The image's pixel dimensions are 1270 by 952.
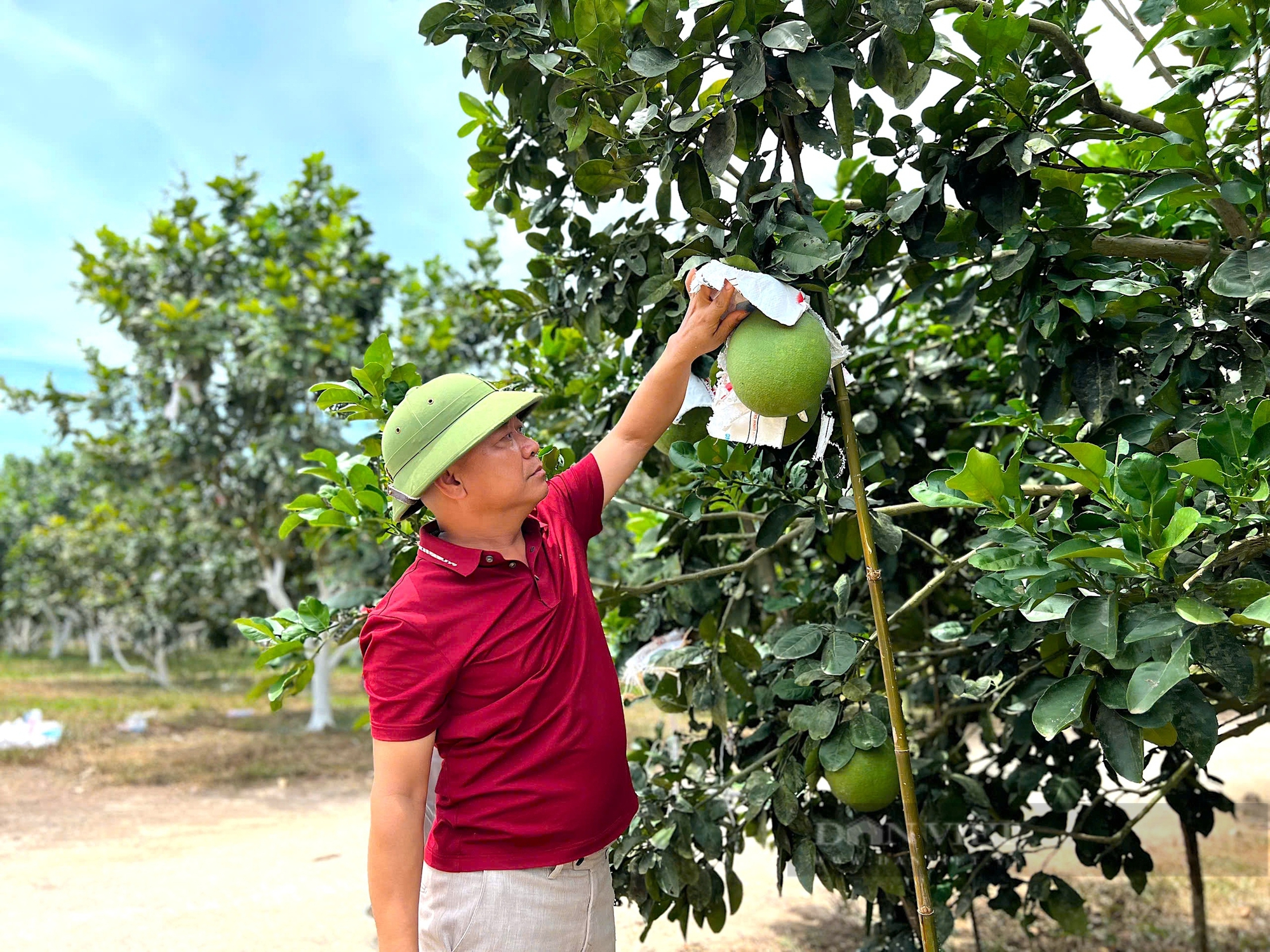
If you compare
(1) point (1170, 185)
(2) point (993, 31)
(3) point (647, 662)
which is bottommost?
(3) point (647, 662)

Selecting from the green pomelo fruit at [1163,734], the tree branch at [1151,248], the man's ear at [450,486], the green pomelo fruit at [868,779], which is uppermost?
the tree branch at [1151,248]

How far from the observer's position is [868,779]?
1.70 meters

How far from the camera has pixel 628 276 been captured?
203 cm

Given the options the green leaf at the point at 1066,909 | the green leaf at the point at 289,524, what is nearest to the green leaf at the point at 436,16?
the green leaf at the point at 289,524

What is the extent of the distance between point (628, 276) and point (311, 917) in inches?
147

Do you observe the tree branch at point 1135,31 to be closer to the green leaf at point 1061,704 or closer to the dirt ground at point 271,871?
the green leaf at point 1061,704

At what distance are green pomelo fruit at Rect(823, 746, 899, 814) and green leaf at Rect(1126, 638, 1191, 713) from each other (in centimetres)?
59

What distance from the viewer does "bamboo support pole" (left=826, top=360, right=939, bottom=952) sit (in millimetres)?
1381

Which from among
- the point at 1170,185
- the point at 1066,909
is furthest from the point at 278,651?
the point at 1066,909

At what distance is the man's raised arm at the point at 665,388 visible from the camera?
156cm

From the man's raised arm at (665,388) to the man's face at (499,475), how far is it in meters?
0.27

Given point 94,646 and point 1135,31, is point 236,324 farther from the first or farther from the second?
point 94,646

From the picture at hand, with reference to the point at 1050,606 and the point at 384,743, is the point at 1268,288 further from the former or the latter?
the point at 384,743

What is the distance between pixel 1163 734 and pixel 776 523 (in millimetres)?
734
